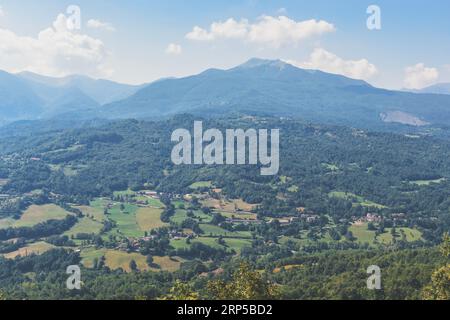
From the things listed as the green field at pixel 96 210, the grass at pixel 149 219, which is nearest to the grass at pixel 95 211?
the green field at pixel 96 210

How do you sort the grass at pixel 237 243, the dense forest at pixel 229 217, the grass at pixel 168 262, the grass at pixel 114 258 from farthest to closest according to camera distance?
1. the grass at pixel 237 243
2. the grass at pixel 168 262
3. the grass at pixel 114 258
4. the dense forest at pixel 229 217

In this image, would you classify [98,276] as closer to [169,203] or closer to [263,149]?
[169,203]

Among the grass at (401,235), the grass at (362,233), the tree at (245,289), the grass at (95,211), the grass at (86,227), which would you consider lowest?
the grass at (362,233)

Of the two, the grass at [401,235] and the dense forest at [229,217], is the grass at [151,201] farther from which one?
the grass at [401,235]

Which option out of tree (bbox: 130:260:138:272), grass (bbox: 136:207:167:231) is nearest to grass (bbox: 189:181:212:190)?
grass (bbox: 136:207:167:231)
